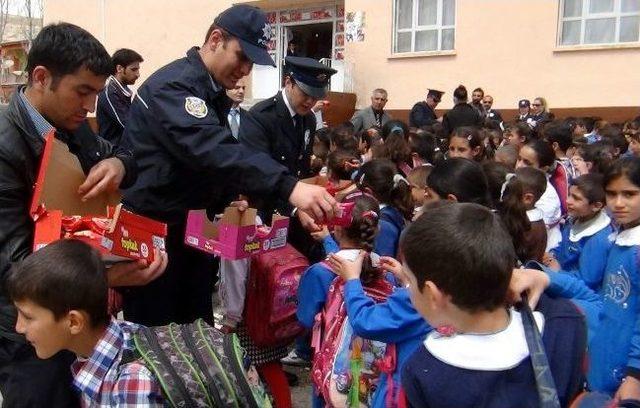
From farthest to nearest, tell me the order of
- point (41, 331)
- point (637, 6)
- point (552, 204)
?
point (637, 6) < point (552, 204) < point (41, 331)

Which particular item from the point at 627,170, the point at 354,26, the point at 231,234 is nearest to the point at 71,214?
the point at 231,234

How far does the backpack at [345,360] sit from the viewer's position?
9.29 feet

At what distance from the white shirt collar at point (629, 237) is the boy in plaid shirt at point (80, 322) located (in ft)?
7.32

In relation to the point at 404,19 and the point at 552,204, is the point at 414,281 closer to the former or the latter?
the point at 552,204

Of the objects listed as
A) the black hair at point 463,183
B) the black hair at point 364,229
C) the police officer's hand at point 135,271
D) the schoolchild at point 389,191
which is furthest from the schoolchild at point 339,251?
the police officer's hand at point 135,271

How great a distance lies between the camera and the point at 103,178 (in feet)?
7.49

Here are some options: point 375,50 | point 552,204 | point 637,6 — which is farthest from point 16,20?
point 552,204

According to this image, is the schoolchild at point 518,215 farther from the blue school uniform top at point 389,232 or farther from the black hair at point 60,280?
the black hair at point 60,280

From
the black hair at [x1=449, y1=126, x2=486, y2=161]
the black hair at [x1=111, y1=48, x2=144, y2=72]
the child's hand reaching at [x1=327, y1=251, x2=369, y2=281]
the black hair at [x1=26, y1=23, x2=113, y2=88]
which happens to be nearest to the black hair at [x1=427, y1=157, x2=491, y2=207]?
the child's hand reaching at [x1=327, y1=251, x2=369, y2=281]

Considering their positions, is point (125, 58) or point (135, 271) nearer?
point (135, 271)

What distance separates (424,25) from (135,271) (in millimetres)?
13617

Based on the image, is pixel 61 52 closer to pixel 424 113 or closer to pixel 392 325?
pixel 392 325

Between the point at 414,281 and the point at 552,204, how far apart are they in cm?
330

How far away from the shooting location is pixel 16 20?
41.1m
